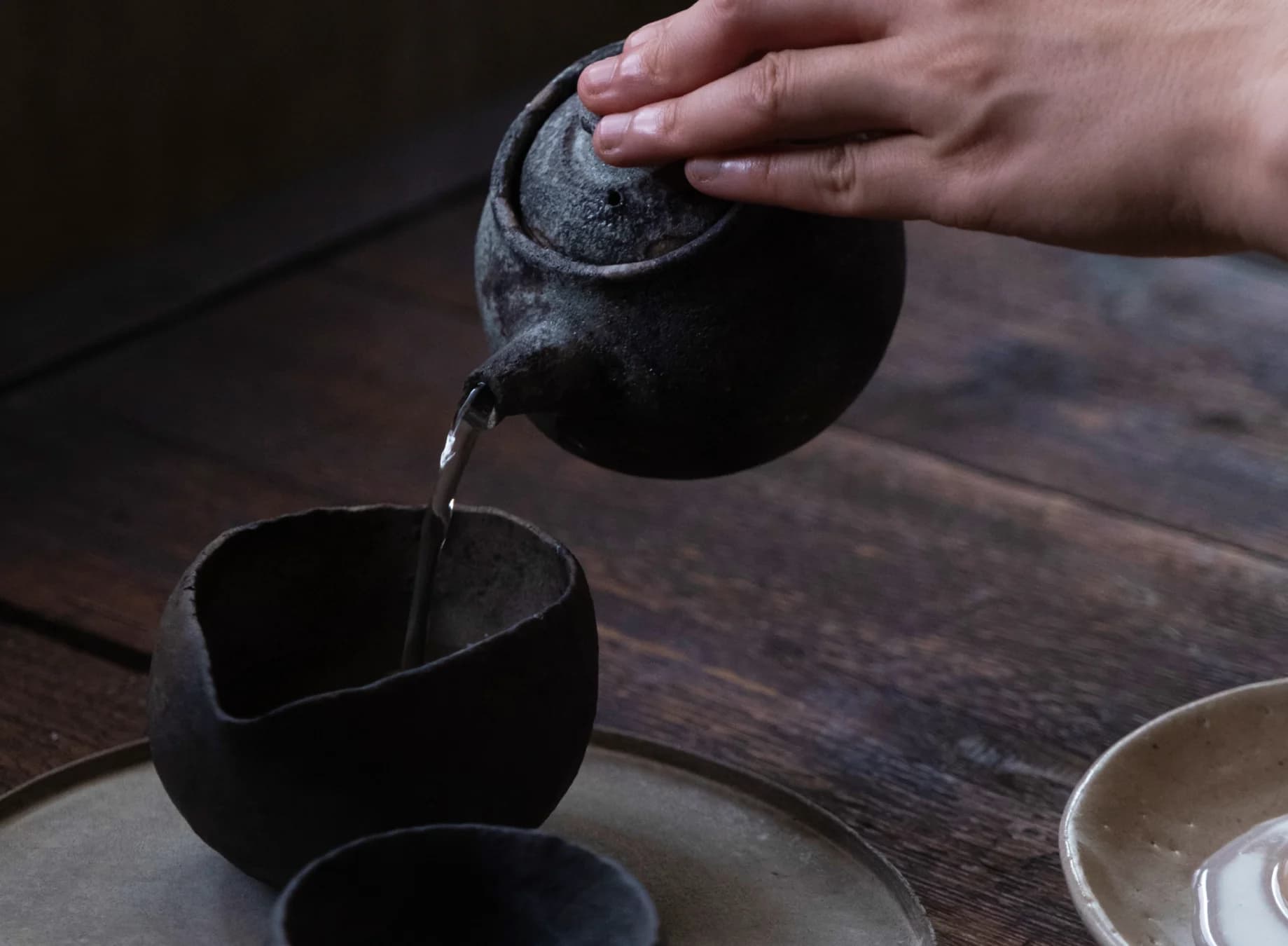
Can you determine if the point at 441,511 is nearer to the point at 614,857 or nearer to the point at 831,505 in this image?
the point at 614,857

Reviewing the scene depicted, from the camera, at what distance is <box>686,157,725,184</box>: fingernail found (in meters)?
0.70

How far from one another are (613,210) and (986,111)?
0.51ft

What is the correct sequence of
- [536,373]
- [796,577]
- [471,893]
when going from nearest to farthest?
[471,893] < [536,373] < [796,577]

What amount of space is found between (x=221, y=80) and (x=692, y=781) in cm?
Answer: 139

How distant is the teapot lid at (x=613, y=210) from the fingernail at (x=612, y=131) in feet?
0.04

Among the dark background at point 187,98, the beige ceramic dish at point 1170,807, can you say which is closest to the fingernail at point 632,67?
the beige ceramic dish at point 1170,807

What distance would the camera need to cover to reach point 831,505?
1.12 m

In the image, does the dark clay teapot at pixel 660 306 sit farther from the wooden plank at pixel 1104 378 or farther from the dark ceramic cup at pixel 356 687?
the wooden plank at pixel 1104 378

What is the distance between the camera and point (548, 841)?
Result: 0.58 metres

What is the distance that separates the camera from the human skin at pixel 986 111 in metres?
0.67

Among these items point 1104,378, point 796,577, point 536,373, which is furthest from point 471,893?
point 1104,378

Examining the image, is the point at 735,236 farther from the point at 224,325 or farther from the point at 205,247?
the point at 205,247

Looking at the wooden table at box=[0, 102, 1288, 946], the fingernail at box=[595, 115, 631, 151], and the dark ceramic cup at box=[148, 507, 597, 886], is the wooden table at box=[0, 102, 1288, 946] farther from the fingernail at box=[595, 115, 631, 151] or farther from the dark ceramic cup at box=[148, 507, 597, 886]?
the fingernail at box=[595, 115, 631, 151]

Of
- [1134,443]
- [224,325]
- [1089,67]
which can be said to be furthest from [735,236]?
[224,325]
